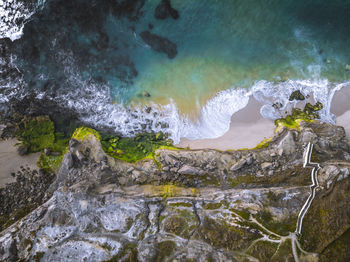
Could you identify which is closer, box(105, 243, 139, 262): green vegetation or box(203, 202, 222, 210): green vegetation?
box(105, 243, 139, 262): green vegetation

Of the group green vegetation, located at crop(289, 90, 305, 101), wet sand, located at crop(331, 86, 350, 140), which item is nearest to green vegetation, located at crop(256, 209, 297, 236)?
wet sand, located at crop(331, 86, 350, 140)

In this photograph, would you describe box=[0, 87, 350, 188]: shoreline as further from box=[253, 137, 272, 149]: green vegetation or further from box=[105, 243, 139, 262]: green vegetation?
box=[105, 243, 139, 262]: green vegetation

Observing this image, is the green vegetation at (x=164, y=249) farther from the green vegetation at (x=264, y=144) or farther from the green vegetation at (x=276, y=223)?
the green vegetation at (x=264, y=144)

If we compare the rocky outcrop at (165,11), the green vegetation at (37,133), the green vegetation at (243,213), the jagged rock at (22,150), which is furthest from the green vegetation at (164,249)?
the rocky outcrop at (165,11)

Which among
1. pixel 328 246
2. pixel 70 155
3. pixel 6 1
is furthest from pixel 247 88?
pixel 6 1

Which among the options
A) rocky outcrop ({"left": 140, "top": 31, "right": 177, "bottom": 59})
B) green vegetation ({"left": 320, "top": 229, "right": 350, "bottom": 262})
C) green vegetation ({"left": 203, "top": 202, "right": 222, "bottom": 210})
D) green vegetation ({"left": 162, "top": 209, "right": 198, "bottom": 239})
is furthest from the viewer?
rocky outcrop ({"left": 140, "top": 31, "right": 177, "bottom": 59})

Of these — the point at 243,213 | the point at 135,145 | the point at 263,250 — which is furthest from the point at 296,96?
the point at 135,145

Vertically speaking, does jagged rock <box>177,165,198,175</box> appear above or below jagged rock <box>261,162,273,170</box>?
below
